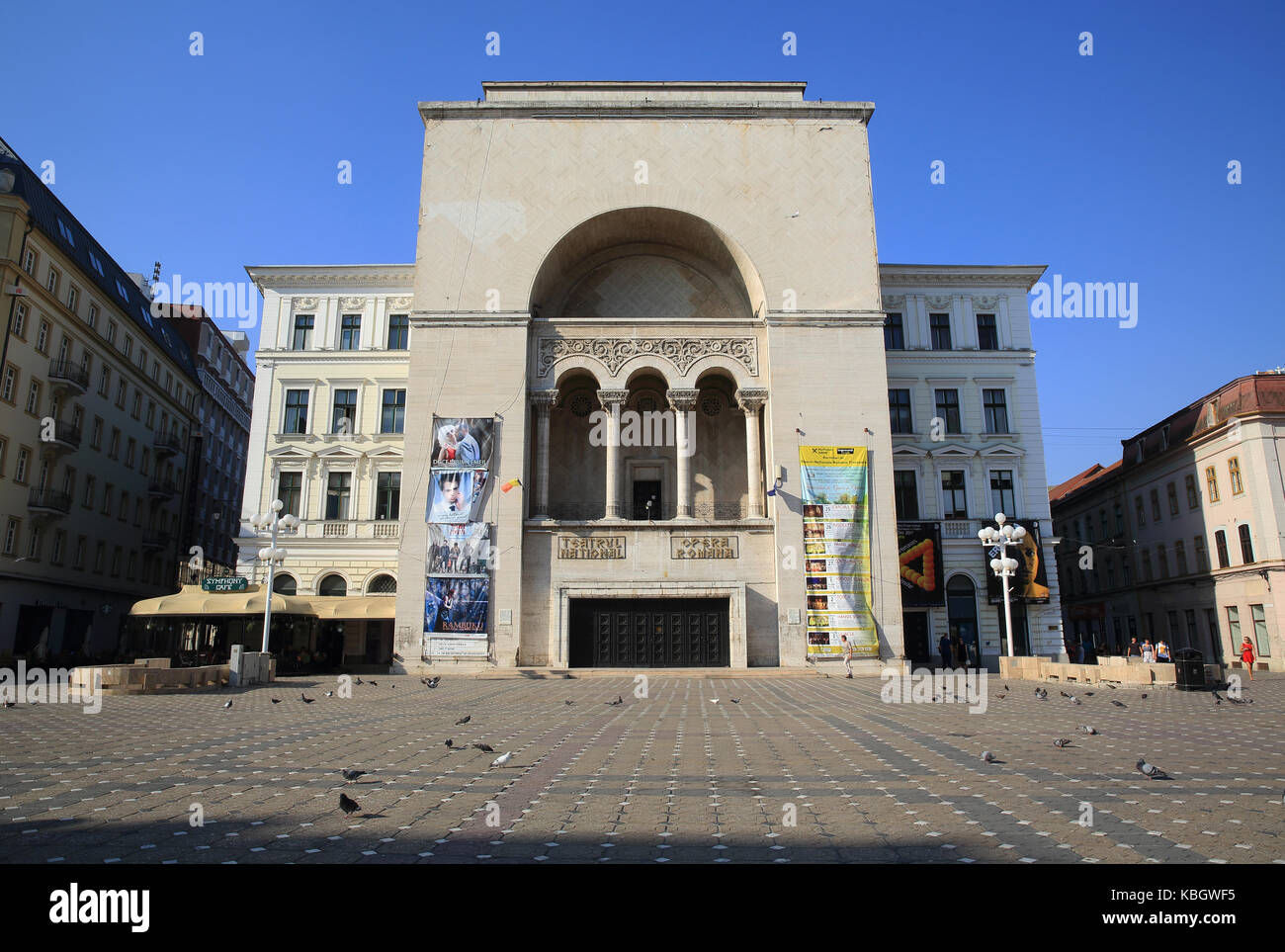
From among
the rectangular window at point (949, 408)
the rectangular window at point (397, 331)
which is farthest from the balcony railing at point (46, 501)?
the rectangular window at point (949, 408)

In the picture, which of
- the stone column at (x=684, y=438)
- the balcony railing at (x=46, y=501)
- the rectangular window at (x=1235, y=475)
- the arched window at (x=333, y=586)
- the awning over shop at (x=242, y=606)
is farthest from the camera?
the rectangular window at (x=1235, y=475)

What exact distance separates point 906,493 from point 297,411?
3114 centimetres

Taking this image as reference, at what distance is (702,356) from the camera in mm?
35094

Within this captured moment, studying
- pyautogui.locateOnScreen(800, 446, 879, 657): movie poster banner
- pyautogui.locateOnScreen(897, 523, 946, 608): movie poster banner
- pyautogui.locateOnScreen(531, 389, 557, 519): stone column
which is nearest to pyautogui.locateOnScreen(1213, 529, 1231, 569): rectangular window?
pyautogui.locateOnScreen(897, 523, 946, 608): movie poster banner

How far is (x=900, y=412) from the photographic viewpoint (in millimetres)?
40844

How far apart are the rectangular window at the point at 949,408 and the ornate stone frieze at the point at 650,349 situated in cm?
1194

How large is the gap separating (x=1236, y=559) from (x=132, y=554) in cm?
5866

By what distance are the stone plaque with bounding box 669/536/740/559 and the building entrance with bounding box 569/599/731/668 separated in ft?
6.25

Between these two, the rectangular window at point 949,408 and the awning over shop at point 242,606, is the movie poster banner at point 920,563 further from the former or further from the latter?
the awning over shop at point 242,606

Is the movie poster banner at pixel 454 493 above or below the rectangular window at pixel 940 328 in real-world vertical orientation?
below

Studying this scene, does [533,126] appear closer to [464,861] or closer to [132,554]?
[132,554]

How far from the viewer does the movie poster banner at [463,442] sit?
3297cm

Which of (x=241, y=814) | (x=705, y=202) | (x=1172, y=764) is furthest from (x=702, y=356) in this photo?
(x=241, y=814)

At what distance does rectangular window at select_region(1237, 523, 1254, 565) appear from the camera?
124 ft
